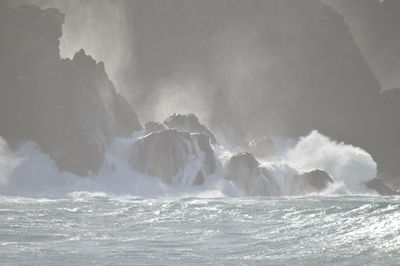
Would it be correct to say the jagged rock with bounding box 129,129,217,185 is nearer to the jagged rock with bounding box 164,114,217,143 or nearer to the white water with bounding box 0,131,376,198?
the white water with bounding box 0,131,376,198

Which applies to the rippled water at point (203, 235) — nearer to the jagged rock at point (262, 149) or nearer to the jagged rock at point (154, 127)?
the jagged rock at point (154, 127)

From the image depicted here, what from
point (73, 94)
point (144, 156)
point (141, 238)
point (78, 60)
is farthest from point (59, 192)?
point (141, 238)

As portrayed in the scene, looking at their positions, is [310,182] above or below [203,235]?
above

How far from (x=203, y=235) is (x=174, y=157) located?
42055 millimetres

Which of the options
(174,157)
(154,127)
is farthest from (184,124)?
(174,157)

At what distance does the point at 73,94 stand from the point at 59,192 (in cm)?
1922

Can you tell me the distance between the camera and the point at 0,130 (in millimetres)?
84250

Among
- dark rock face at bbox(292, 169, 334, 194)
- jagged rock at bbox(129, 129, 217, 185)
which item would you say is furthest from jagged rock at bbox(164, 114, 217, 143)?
dark rock face at bbox(292, 169, 334, 194)

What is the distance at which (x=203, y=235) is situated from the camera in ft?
127

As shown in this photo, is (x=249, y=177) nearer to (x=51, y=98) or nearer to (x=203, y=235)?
(x=51, y=98)

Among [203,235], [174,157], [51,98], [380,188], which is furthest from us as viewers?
[380,188]

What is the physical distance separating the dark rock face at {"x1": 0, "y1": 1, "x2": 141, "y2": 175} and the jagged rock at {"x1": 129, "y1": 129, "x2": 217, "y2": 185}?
4262 millimetres

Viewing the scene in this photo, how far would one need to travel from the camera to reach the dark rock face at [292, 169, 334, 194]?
82.8 m

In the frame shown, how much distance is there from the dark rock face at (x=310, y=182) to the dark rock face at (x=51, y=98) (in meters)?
19.5
